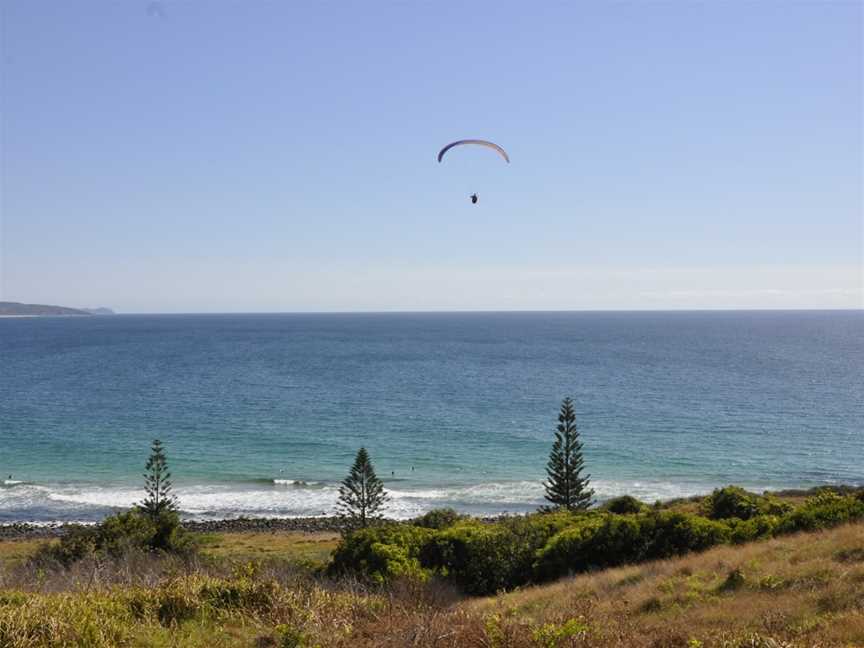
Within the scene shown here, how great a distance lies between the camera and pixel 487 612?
11.8 meters

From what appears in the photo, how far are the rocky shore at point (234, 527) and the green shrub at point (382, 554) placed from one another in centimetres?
2390

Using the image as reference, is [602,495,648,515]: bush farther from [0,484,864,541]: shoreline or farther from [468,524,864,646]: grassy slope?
[468,524,864,646]: grassy slope

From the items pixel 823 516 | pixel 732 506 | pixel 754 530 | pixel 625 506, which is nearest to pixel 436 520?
pixel 625 506

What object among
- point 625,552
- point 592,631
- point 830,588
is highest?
point 592,631

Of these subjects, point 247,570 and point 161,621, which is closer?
point 161,621

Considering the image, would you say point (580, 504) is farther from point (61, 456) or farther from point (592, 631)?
point (61, 456)

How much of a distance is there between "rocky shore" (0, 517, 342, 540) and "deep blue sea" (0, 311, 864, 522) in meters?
1.98

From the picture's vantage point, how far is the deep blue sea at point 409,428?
165 ft

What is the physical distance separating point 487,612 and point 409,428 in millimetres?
59290

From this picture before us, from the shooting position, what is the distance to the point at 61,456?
59.1m

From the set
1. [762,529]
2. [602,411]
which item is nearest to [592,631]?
[762,529]

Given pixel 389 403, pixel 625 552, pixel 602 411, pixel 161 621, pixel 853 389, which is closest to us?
pixel 161 621

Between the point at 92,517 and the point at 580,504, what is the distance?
32.7m

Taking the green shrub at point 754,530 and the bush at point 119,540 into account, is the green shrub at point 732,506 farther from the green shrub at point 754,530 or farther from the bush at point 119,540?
the bush at point 119,540
